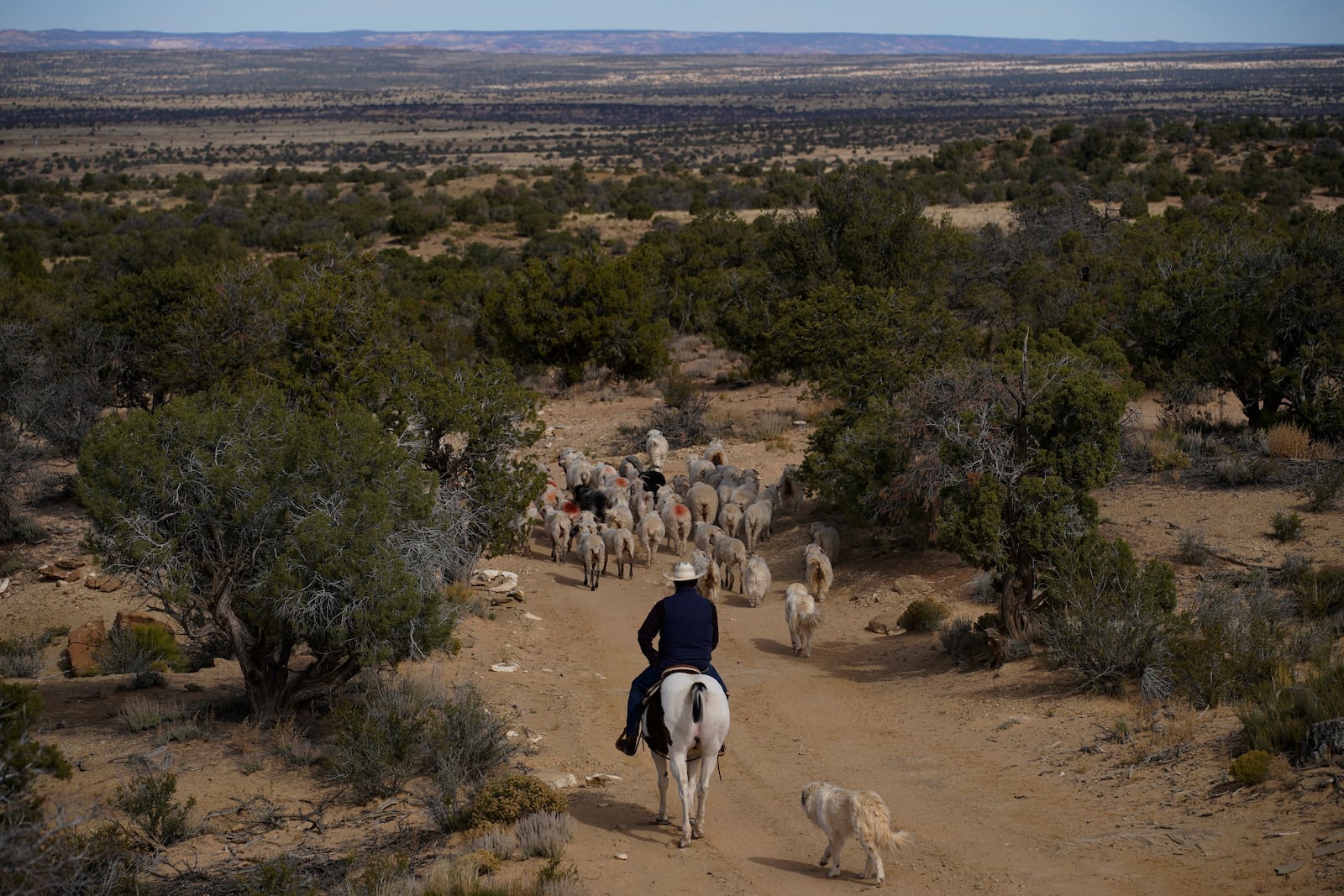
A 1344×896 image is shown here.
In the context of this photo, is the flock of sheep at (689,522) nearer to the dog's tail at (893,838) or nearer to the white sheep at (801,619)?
the white sheep at (801,619)

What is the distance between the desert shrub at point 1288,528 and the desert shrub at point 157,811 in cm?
1259

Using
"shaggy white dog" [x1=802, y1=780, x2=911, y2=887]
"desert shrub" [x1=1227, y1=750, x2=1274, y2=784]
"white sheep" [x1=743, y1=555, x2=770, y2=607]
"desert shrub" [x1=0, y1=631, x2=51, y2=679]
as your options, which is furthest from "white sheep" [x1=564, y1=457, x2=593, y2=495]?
"desert shrub" [x1=1227, y1=750, x2=1274, y2=784]

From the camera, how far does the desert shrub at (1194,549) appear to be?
13.8m

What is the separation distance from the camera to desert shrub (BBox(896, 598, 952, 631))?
14109 mm

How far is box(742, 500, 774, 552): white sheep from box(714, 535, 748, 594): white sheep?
127 centimetres

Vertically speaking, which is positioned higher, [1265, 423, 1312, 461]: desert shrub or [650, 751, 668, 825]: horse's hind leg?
[1265, 423, 1312, 461]: desert shrub

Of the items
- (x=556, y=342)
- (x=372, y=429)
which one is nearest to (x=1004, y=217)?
(x=556, y=342)

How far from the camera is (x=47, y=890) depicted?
21.5 feet

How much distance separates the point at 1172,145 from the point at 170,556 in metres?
67.9

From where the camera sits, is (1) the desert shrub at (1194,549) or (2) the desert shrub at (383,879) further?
(1) the desert shrub at (1194,549)

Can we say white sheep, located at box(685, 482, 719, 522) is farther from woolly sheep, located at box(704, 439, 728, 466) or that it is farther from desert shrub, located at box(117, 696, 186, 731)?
desert shrub, located at box(117, 696, 186, 731)

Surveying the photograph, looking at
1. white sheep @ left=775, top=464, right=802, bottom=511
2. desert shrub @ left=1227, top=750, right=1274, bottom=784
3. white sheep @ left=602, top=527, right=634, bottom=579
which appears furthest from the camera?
white sheep @ left=775, top=464, right=802, bottom=511

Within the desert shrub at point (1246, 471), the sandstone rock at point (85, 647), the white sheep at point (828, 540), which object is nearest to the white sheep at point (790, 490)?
the white sheep at point (828, 540)

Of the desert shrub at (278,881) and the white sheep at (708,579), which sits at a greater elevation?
the desert shrub at (278,881)
